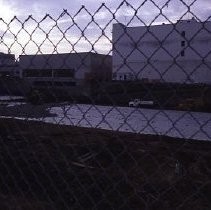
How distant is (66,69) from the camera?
2906 mm

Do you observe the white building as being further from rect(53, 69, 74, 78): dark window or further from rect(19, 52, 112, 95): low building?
rect(53, 69, 74, 78): dark window

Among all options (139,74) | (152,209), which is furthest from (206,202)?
(139,74)

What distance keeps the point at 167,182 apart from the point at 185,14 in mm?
5314

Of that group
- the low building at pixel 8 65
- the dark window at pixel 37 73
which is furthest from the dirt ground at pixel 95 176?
the dark window at pixel 37 73

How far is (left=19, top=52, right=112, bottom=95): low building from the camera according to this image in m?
2.60

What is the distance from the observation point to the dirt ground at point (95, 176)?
456 cm

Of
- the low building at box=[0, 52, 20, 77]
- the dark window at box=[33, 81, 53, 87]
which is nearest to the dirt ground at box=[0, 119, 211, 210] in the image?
the low building at box=[0, 52, 20, 77]

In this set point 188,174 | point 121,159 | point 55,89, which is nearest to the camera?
point 55,89

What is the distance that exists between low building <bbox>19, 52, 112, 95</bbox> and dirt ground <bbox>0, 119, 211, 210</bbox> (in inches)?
29.8

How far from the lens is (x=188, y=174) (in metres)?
7.63

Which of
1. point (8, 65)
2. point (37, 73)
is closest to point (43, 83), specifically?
point (37, 73)

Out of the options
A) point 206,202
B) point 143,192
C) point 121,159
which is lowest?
point 206,202

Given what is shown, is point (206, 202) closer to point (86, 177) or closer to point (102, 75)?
point (86, 177)

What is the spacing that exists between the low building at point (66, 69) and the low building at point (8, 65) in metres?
0.08
